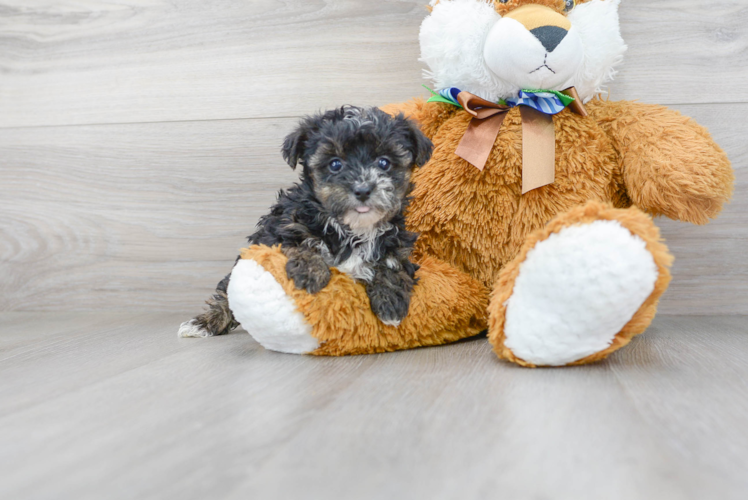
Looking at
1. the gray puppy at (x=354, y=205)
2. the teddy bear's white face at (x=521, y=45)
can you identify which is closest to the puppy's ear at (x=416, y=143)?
the gray puppy at (x=354, y=205)

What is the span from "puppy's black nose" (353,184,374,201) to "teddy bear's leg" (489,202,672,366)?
326 millimetres

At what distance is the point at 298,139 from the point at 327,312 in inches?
15.2

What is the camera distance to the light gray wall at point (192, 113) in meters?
1.75

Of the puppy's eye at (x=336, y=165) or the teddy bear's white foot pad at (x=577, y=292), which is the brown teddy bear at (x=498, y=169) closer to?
the teddy bear's white foot pad at (x=577, y=292)

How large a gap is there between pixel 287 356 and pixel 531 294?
0.56 m

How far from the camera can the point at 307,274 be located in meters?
1.22

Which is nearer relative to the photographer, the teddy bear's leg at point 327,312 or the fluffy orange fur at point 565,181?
the teddy bear's leg at point 327,312

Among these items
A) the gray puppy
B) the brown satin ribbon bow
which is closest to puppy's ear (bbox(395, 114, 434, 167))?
the gray puppy

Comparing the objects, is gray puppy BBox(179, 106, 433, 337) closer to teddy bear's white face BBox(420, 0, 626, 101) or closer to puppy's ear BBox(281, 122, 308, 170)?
puppy's ear BBox(281, 122, 308, 170)

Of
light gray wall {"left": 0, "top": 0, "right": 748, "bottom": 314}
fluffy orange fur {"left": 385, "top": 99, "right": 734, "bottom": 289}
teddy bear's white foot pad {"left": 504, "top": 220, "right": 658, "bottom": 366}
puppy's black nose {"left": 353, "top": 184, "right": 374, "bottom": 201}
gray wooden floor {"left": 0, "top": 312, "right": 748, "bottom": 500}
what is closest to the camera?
gray wooden floor {"left": 0, "top": 312, "right": 748, "bottom": 500}

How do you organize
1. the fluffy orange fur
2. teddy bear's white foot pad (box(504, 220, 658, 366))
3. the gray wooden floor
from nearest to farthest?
the gray wooden floor → teddy bear's white foot pad (box(504, 220, 658, 366)) → the fluffy orange fur

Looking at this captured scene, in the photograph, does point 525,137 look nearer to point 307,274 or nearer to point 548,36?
point 548,36

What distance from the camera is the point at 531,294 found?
1.11m

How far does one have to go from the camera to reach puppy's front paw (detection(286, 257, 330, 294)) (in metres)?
1.22
